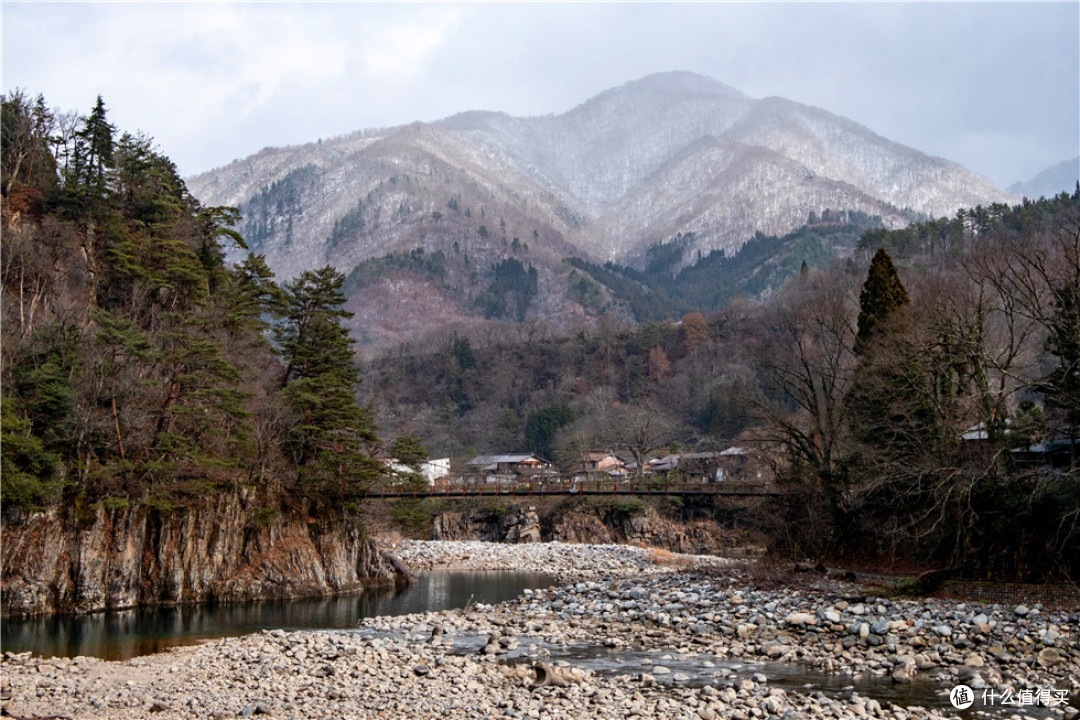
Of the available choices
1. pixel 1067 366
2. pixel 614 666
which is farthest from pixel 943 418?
pixel 614 666

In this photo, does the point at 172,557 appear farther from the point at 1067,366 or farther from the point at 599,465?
the point at 599,465

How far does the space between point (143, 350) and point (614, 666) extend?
1746cm

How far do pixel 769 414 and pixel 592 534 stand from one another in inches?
1225

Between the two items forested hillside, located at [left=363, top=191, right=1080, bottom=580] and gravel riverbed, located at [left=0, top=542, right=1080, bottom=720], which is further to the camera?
forested hillside, located at [left=363, top=191, right=1080, bottom=580]

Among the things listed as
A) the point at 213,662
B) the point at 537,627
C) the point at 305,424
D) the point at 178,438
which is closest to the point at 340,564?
the point at 305,424

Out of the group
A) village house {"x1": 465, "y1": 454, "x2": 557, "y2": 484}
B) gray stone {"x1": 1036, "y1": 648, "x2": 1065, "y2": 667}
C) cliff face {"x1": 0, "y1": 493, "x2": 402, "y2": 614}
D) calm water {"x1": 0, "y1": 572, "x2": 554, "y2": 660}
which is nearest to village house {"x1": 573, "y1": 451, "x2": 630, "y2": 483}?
village house {"x1": 465, "y1": 454, "x2": 557, "y2": 484}

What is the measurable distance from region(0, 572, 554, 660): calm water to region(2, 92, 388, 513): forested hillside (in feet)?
11.2

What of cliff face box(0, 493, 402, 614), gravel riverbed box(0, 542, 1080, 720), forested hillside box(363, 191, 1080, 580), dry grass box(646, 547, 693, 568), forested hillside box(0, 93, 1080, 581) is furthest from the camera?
dry grass box(646, 547, 693, 568)

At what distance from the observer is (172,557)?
26703mm

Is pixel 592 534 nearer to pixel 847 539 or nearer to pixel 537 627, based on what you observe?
pixel 847 539

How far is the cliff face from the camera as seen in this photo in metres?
23.5

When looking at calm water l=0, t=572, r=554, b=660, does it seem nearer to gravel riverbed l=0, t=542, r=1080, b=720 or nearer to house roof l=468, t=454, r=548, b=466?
gravel riverbed l=0, t=542, r=1080, b=720

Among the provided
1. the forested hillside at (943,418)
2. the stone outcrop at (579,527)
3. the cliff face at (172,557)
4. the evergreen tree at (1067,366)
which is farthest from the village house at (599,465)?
the evergreen tree at (1067,366)

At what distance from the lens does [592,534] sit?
57.9 metres
